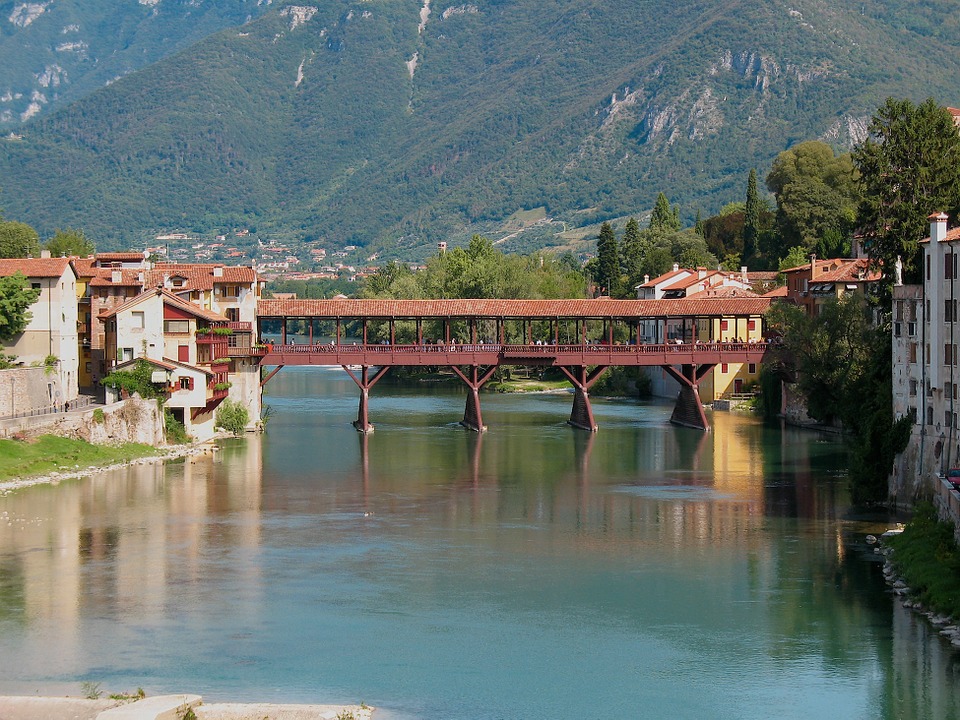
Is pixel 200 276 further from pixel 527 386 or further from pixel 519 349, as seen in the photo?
pixel 527 386

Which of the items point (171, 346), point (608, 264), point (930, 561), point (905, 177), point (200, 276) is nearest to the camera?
point (930, 561)

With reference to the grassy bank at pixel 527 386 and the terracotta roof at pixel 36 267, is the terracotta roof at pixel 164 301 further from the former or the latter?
the grassy bank at pixel 527 386

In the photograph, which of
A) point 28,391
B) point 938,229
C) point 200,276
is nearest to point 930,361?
point 938,229

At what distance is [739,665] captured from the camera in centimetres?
3522

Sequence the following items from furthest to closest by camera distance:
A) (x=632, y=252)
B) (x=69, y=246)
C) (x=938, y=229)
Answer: (x=632, y=252) < (x=69, y=246) < (x=938, y=229)

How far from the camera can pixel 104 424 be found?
2689 inches

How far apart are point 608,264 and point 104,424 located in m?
83.8

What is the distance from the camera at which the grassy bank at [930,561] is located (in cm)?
3838

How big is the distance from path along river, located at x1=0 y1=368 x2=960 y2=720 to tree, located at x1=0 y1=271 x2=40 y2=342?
1033 centimetres

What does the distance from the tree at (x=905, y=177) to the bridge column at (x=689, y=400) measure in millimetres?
18841

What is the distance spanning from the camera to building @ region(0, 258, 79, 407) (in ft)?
236

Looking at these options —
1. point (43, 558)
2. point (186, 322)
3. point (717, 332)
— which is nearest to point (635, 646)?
point (43, 558)

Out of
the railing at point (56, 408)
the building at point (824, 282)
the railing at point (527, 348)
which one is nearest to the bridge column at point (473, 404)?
the railing at point (527, 348)

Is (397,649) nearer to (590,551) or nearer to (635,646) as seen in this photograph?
(635,646)
